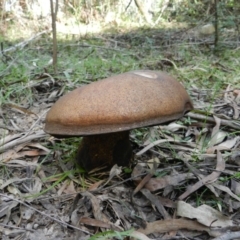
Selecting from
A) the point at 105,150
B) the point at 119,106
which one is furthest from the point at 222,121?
the point at 119,106

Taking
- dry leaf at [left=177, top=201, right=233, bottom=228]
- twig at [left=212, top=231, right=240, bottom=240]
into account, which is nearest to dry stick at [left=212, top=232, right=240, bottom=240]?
twig at [left=212, top=231, right=240, bottom=240]

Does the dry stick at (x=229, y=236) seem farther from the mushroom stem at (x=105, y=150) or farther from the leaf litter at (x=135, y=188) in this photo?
the mushroom stem at (x=105, y=150)

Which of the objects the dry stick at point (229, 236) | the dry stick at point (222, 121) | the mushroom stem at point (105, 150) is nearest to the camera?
the dry stick at point (229, 236)

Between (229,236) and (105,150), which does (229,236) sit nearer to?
(229,236)

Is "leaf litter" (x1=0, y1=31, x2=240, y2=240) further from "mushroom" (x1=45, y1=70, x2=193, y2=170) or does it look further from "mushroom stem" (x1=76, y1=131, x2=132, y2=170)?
"mushroom" (x1=45, y1=70, x2=193, y2=170)

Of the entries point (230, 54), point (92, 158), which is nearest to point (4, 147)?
point (92, 158)

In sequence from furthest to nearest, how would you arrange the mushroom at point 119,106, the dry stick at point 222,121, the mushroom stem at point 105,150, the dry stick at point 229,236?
the dry stick at point 222,121, the mushroom stem at point 105,150, the mushroom at point 119,106, the dry stick at point 229,236

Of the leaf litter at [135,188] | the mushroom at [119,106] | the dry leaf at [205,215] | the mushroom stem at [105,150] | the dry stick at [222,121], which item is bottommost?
the dry stick at [222,121]

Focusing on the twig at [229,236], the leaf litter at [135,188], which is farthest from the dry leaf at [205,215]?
the twig at [229,236]
